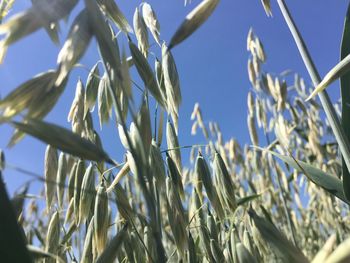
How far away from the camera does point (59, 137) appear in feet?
1.36

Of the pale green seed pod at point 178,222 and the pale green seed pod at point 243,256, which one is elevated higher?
the pale green seed pod at point 178,222

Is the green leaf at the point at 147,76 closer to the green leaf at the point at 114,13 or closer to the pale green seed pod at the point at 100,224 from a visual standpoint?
the green leaf at the point at 114,13

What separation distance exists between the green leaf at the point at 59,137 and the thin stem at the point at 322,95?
375 mm

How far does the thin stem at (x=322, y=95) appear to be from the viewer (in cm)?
62

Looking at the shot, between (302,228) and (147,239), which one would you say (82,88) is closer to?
(147,239)

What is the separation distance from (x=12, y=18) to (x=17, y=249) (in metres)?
0.24

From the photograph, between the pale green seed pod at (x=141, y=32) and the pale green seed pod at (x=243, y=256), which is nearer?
the pale green seed pod at (x=243, y=256)

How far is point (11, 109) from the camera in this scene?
1.45 ft

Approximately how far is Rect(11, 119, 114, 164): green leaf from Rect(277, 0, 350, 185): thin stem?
37cm

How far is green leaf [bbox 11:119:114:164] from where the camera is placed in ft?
1.33

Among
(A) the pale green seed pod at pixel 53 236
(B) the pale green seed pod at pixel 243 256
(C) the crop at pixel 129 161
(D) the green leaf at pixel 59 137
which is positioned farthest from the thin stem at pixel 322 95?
(A) the pale green seed pod at pixel 53 236

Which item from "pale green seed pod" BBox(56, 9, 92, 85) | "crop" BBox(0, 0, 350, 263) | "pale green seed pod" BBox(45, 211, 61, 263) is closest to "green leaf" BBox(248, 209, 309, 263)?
"crop" BBox(0, 0, 350, 263)

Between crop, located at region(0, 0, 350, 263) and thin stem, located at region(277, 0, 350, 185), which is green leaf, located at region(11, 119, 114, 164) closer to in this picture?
crop, located at region(0, 0, 350, 263)

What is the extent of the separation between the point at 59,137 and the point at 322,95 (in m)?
0.43
